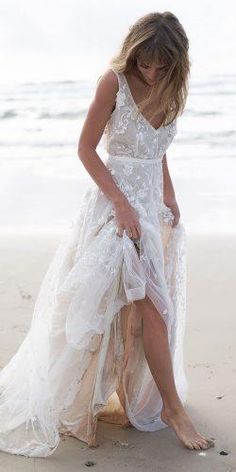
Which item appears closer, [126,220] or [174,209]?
[126,220]

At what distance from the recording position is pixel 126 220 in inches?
135

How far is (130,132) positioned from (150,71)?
10.1 inches

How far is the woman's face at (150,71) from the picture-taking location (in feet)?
11.0

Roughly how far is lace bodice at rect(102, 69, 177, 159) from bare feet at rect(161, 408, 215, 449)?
108cm

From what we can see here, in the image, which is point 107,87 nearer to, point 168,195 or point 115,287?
point 168,195

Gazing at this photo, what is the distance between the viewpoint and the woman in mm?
3391

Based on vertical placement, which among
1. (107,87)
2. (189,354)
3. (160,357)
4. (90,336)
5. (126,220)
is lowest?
(189,354)

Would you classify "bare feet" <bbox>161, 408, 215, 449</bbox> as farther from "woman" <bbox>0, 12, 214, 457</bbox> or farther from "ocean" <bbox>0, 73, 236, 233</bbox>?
"ocean" <bbox>0, 73, 236, 233</bbox>

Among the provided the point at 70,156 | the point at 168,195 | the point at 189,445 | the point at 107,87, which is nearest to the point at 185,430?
the point at 189,445

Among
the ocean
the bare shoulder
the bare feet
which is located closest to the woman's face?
the bare shoulder

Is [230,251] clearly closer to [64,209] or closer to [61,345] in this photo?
[64,209]

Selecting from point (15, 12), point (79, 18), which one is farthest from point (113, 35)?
point (15, 12)

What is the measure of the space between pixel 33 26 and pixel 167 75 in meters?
23.9

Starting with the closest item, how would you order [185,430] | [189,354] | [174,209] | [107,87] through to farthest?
[107,87], [185,430], [174,209], [189,354]
